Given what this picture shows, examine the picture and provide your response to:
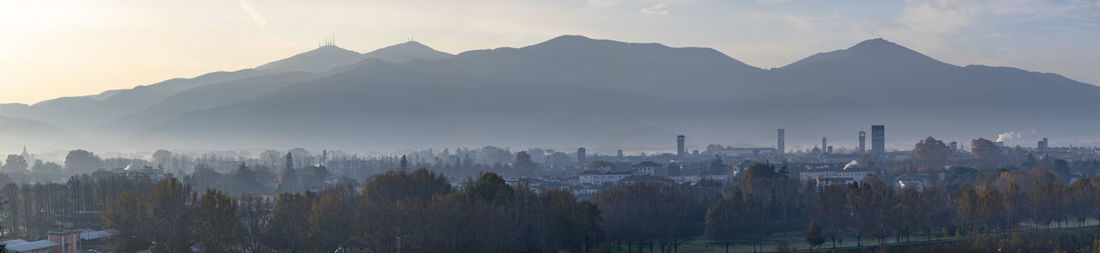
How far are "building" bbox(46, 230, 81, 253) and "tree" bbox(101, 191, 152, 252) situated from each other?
47.2 inches

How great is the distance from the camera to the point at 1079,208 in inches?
1986

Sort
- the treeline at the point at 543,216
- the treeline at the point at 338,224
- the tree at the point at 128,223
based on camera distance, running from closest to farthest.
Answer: the treeline at the point at 338,224 < the treeline at the point at 543,216 < the tree at the point at 128,223

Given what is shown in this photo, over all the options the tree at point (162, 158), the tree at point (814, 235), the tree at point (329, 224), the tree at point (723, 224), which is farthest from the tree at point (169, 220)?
the tree at point (162, 158)

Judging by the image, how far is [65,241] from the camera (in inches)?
1560

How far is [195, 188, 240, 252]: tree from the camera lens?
37.2 m

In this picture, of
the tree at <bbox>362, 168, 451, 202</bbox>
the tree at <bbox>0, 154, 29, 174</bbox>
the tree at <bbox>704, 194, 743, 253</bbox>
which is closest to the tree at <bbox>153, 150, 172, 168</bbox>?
the tree at <bbox>0, 154, 29, 174</bbox>

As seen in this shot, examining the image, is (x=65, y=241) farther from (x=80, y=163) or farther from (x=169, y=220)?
(x=80, y=163)

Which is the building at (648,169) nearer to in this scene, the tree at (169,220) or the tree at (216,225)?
the tree at (169,220)

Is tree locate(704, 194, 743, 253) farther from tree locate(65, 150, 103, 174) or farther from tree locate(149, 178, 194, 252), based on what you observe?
tree locate(65, 150, 103, 174)

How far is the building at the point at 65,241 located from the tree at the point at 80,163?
7221cm

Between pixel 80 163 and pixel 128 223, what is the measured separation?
262 feet

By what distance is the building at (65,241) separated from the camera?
39250 mm

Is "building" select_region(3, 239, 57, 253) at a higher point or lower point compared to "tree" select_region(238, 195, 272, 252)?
lower

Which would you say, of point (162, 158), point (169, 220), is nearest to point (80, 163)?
point (162, 158)
